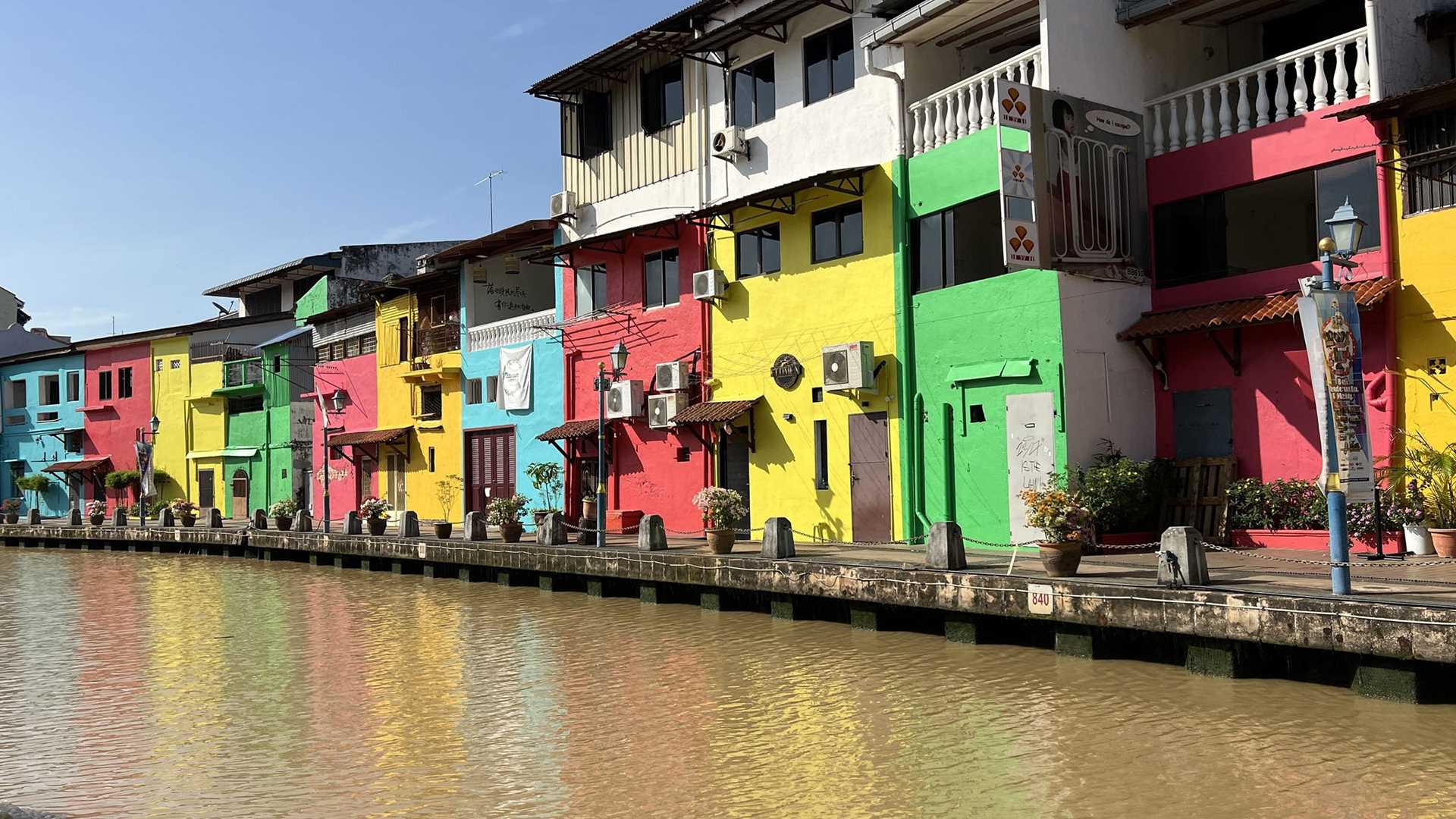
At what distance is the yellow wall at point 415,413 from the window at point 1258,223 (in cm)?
2130

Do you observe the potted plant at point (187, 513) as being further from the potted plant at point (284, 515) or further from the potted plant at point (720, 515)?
the potted plant at point (720, 515)

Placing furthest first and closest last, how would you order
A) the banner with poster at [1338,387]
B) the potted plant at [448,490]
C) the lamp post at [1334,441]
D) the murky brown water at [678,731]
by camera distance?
the potted plant at [448,490] < the banner with poster at [1338,387] < the lamp post at [1334,441] < the murky brown water at [678,731]

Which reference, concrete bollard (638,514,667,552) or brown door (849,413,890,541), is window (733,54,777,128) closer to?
brown door (849,413,890,541)

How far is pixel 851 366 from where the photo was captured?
72.1ft

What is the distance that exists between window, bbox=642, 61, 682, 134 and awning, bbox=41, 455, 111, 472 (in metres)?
36.0

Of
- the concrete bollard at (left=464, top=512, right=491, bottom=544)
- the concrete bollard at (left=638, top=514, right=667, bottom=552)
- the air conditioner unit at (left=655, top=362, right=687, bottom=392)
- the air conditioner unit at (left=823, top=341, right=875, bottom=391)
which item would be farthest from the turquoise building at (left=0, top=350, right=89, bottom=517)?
the air conditioner unit at (left=823, top=341, right=875, bottom=391)

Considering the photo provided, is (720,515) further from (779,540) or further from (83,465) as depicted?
(83,465)

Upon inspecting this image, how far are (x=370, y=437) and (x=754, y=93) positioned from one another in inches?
720

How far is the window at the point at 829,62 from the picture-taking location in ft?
75.8

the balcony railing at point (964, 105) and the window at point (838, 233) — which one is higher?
the balcony railing at point (964, 105)

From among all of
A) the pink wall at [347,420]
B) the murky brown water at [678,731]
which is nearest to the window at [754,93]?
the murky brown water at [678,731]

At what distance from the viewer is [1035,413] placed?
1905 cm

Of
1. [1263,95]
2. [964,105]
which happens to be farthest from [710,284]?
[1263,95]

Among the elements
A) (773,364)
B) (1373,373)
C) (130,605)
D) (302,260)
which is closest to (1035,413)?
(1373,373)
